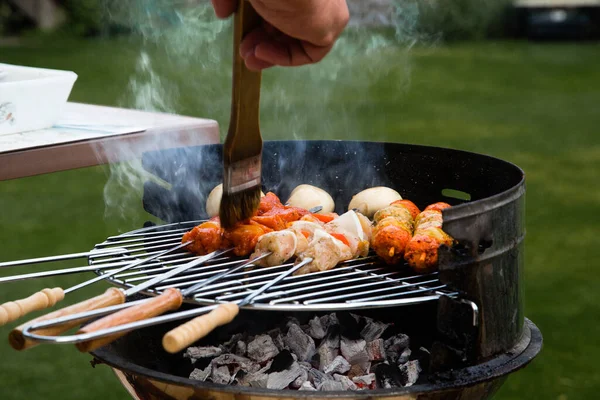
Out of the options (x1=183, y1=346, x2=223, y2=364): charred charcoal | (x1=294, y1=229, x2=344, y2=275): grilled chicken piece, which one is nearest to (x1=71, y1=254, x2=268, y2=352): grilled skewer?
(x1=294, y1=229, x2=344, y2=275): grilled chicken piece

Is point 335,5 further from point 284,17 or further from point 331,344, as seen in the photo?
point 331,344

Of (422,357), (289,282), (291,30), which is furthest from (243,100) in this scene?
(422,357)

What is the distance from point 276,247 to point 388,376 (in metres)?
0.48

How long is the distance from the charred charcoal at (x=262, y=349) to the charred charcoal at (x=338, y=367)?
0.61 feet

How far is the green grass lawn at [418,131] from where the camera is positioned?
4285 millimetres

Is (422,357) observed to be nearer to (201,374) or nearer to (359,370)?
(359,370)

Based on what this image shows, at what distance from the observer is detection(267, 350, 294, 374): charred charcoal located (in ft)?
7.29

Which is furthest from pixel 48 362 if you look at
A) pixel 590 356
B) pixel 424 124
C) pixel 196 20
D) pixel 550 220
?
pixel 424 124

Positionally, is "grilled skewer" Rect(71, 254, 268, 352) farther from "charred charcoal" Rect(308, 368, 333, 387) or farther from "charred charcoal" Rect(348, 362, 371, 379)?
"charred charcoal" Rect(348, 362, 371, 379)

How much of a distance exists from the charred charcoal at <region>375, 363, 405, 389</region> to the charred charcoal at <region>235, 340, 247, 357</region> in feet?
1.49

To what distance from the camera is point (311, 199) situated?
2.68 m

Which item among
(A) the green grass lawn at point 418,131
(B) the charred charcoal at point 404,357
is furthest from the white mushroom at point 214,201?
(B) the charred charcoal at point 404,357

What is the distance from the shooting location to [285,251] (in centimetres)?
213

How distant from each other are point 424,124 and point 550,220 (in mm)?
3651
